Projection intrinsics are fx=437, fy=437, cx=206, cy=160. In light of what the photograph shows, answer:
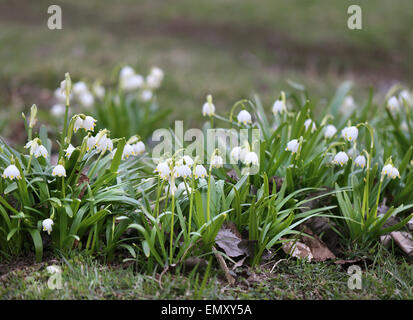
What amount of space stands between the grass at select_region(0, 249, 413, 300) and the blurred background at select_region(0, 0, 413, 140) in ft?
9.96

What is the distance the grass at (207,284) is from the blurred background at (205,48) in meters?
3.04

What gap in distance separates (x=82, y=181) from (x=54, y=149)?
89.5 inches

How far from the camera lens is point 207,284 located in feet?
8.03

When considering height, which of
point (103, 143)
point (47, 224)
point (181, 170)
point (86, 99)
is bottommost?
point (47, 224)

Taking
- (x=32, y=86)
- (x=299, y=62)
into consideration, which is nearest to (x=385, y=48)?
(x=299, y=62)

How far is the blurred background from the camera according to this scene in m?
6.30

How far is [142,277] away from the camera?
2404 mm

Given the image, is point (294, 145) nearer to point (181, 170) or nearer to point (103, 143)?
point (181, 170)

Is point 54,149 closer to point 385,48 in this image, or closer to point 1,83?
point 1,83

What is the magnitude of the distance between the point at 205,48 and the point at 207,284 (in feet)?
22.7

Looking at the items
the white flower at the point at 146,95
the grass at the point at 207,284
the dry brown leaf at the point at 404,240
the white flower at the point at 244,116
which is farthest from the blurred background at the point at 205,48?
the grass at the point at 207,284

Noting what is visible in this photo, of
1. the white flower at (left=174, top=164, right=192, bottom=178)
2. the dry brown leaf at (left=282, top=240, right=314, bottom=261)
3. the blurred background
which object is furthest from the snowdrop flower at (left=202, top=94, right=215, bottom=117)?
the blurred background

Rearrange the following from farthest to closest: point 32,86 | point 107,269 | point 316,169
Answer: point 32,86, point 316,169, point 107,269

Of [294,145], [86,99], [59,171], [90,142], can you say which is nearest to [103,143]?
[90,142]
